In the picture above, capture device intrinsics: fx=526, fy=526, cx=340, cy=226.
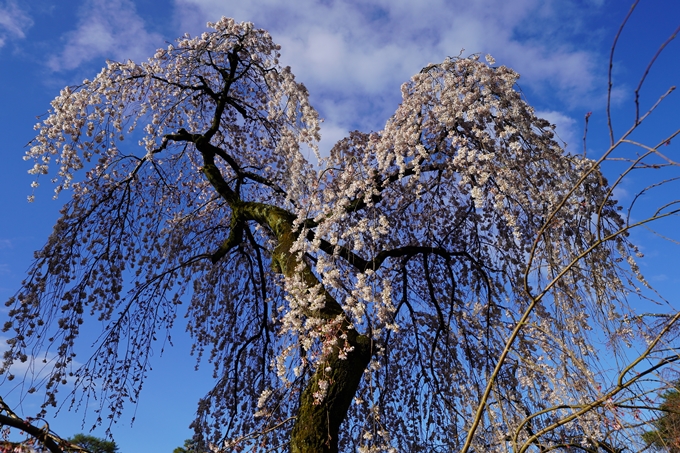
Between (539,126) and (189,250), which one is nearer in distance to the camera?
(539,126)

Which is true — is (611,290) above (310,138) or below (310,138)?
below

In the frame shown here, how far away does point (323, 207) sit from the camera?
13.0 feet

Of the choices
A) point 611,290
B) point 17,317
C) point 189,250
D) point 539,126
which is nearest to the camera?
point 611,290

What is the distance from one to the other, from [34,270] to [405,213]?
3.74 metres

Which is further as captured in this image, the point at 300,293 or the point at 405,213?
the point at 405,213

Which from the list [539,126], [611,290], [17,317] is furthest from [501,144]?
[17,317]

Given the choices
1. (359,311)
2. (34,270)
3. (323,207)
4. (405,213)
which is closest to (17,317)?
(34,270)

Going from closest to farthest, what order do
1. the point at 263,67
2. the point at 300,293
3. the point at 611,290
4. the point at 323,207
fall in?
the point at 611,290
the point at 300,293
the point at 323,207
the point at 263,67

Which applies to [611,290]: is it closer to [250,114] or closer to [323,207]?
[323,207]

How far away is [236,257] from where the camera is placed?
262 inches

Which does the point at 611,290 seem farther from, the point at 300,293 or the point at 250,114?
the point at 250,114

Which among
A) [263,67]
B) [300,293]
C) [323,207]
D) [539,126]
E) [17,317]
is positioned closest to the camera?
[300,293]

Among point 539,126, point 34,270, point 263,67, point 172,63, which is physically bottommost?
point 34,270

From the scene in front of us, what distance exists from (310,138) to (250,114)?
2.55 metres
